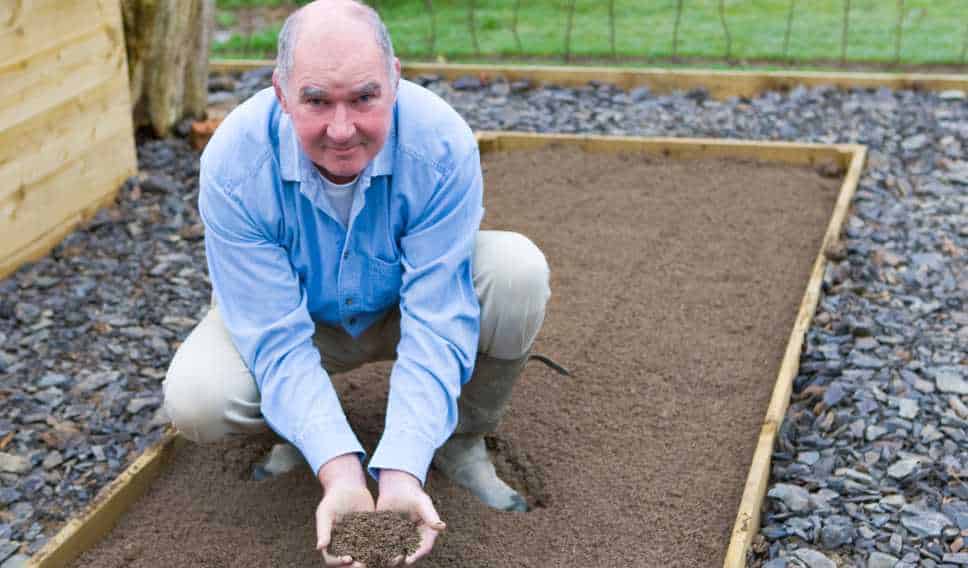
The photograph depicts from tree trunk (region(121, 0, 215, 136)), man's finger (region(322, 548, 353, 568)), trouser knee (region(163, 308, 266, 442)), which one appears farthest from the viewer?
tree trunk (region(121, 0, 215, 136))

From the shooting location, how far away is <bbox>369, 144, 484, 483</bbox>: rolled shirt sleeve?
2.28 metres

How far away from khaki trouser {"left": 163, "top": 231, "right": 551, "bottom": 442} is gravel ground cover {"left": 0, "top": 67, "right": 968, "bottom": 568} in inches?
26.6

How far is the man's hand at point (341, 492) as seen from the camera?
7.04 feet

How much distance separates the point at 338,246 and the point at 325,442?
1.46 feet

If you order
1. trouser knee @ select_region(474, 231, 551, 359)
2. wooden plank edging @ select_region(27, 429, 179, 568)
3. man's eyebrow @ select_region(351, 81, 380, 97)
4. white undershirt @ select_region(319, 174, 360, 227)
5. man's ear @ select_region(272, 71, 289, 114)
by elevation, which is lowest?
wooden plank edging @ select_region(27, 429, 179, 568)

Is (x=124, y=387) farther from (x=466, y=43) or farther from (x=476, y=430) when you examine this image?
(x=466, y=43)

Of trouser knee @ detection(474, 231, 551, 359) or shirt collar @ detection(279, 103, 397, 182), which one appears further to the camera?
trouser knee @ detection(474, 231, 551, 359)

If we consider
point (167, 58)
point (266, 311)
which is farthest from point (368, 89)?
point (167, 58)

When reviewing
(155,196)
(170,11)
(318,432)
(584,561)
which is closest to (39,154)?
(155,196)

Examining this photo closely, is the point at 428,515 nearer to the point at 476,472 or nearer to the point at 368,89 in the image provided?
the point at 476,472

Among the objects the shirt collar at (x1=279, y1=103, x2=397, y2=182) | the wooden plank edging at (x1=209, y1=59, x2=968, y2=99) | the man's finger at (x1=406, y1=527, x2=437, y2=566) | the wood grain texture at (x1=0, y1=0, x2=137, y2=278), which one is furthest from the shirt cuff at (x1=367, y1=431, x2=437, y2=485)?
the wooden plank edging at (x1=209, y1=59, x2=968, y2=99)

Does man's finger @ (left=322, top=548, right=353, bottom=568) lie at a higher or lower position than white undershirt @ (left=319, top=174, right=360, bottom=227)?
lower

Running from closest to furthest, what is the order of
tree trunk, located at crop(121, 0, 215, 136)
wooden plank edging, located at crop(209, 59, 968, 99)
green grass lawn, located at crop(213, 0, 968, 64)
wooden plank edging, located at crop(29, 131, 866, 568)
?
wooden plank edging, located at crop(29, 131, 866, 568), tree trunk, located at crop(121, 0, 215, 136), wooden plank edging, located at crop(209, 59, 968, 99), green grass lawn, located at crop(213, 0, 968, 64)

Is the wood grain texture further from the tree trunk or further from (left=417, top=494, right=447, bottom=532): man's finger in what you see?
(left=417, top=494, right=447, bottom=532): man's finger
